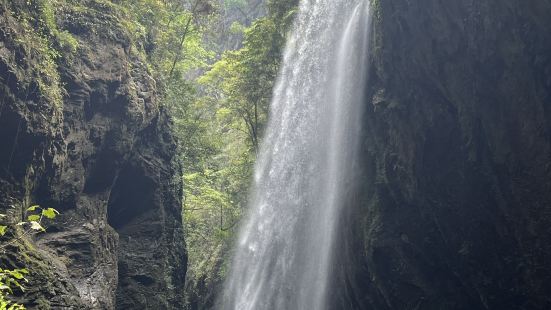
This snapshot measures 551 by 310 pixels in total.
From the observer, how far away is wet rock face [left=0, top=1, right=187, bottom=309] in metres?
10.7

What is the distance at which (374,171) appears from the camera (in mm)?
13414

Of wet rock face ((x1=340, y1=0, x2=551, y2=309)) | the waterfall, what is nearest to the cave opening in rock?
the waterfall

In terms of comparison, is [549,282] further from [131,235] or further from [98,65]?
[98,65]

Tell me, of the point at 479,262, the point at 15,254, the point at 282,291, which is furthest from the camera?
the point at 282,291

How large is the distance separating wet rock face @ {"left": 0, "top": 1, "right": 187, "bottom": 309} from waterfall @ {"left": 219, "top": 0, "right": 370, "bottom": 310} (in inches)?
142

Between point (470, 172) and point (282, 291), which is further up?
point (470, 172)

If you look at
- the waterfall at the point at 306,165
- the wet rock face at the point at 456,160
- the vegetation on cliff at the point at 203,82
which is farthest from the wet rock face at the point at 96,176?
the wet rock face at the point at 456,160

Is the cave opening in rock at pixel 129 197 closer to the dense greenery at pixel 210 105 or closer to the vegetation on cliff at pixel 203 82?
the vegetation on cliff at pixel 203 82

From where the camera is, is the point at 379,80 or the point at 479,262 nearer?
the point at 479,262

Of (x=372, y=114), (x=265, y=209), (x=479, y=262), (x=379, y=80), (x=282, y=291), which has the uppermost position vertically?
(x=379, y=80)

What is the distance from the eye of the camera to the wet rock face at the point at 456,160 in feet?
30.1

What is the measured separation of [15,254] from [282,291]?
406 inches

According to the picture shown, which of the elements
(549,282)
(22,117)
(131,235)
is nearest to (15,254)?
(22,117)

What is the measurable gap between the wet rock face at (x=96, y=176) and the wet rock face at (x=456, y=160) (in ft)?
22.5
